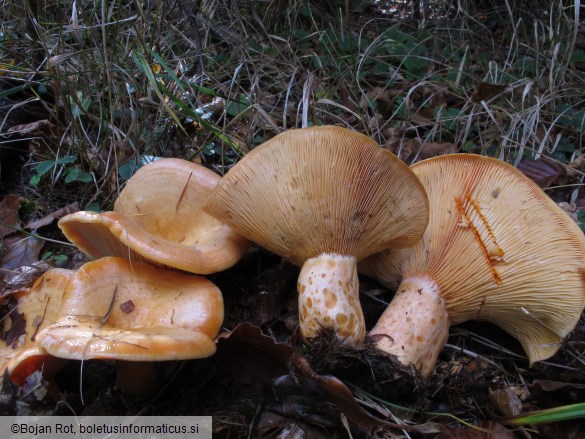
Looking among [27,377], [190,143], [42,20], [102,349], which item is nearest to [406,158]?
[190,143]

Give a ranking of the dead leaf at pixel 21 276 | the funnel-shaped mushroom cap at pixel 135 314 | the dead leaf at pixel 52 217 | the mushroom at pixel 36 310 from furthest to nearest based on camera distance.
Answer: the dead leaf at pixel 52 217 → the dead leaf at pixel 21 276 → the mushroom at pixel 36 310 → the funnel-shaped mushroom cap at pixel 135 314

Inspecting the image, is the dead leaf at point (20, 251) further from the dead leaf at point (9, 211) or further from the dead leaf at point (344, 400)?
the dead leaf at point (344, 400)

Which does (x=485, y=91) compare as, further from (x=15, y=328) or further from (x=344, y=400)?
(x=15, y=328)

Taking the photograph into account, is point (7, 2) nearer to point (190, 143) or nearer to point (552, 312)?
point (190, 143)

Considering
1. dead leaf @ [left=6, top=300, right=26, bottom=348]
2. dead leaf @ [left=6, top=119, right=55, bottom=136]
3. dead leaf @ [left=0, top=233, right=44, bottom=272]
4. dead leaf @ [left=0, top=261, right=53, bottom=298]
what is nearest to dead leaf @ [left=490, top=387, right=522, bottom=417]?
dead leaf @ [left=6, top=300, right=26, bottom=348]

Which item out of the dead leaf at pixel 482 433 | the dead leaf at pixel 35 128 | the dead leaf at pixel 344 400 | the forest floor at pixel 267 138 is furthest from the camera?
the dead leaf at pixel 35 128

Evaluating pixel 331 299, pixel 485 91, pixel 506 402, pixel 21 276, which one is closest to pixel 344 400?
pixel 331 299

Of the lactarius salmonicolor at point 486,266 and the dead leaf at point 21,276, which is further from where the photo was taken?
the dead leaf at point 21,276

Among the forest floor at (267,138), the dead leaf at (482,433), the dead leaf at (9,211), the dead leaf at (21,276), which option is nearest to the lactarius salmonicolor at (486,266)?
the forest floor at (267,138)

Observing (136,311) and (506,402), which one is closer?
(506,402)
